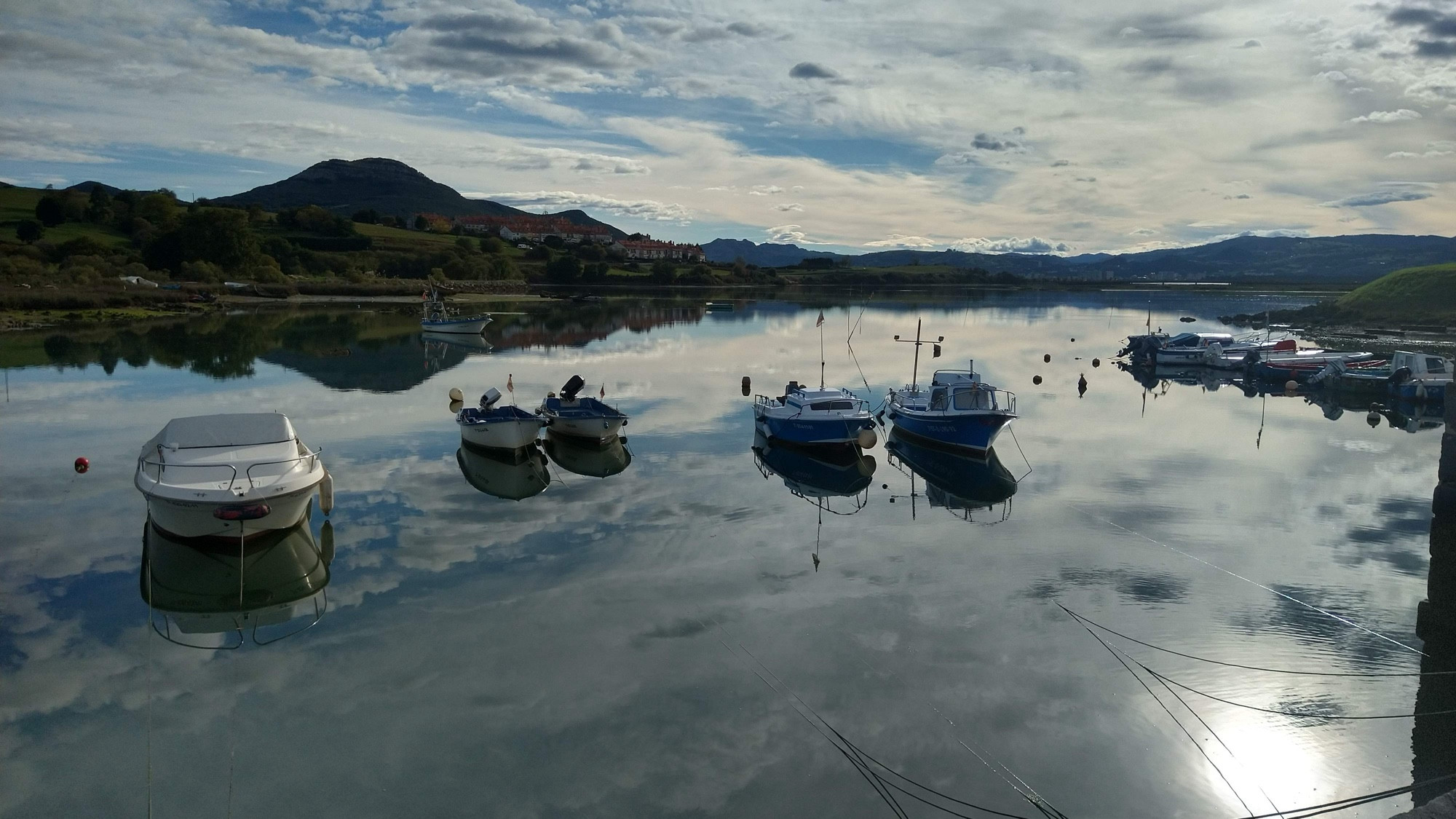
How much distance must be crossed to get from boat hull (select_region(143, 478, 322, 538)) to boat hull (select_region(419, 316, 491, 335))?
53.3 m

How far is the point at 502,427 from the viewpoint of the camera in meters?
27.7

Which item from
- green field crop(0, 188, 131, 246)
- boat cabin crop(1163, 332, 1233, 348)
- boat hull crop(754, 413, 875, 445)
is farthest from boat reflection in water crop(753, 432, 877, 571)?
green field crop(0, 188, 131, 246)

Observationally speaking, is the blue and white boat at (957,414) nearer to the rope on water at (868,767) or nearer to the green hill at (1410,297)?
the rope on water at (868,767)

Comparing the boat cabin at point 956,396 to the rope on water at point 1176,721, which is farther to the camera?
the boat cabin at point 956,396

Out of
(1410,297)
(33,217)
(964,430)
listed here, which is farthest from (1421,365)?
(33,217)

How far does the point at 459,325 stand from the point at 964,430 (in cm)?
5096

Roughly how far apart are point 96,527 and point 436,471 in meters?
8.30

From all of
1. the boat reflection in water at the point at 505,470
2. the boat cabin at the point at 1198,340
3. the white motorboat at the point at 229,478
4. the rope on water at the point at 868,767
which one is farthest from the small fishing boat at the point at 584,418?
the boat cabin at the point at 1198,340

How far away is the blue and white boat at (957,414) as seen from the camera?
2969 cm

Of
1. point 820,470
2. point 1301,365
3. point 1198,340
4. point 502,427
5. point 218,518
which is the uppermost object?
point 1198,340

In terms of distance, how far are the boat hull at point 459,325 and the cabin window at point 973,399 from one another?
48.5 m

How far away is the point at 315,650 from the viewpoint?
14.1 metres

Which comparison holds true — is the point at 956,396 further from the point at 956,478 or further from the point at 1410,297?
the point at 1410,297

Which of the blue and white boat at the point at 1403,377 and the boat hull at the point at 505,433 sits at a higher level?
the blue and white boat at the point at 1403,377
